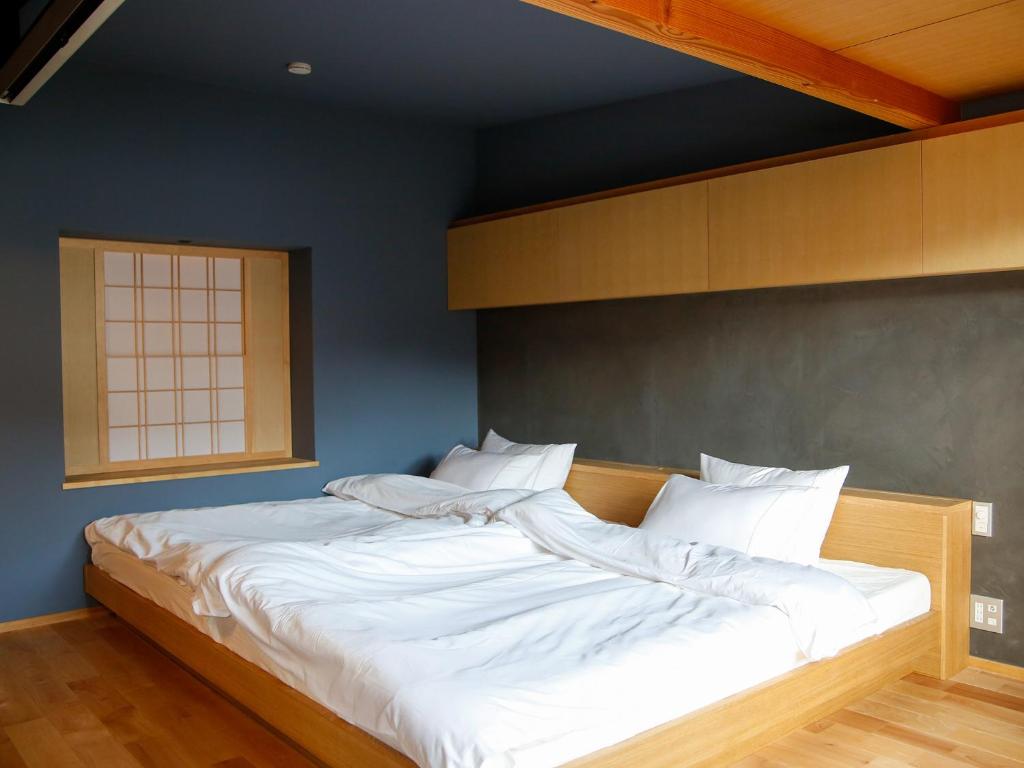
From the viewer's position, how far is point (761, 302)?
13.5ft

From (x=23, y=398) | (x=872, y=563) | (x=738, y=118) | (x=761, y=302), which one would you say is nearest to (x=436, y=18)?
(x=738, y=118)

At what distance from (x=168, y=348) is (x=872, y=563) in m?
3.67

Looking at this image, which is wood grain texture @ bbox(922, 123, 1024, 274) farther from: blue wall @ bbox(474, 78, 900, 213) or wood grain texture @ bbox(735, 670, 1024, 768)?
wood grain texture @ bbox(735, 670, 1024, 768)

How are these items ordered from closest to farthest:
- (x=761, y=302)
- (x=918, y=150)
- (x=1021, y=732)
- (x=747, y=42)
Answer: (x=747, y=42) < (x=1021, y=732) < (x=918, y=150) < (x=761, y=302)

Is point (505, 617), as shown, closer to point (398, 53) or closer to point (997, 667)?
point (997, 667)

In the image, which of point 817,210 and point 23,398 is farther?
point 23,398

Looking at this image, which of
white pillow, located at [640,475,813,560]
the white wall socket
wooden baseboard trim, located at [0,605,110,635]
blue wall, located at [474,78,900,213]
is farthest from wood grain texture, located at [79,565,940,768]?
blue wall, located at [474,78,900,213]

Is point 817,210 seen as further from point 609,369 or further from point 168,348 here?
point 168,348

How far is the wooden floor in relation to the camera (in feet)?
8.99

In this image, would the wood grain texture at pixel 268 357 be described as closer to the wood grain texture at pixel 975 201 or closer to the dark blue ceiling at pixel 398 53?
the dark blue ceiling at pixel 398 53

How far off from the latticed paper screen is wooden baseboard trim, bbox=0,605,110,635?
30.5 inches

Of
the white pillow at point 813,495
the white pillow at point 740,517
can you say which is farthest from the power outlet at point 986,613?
the white pillow at point 740,517

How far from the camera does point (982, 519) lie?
343cm

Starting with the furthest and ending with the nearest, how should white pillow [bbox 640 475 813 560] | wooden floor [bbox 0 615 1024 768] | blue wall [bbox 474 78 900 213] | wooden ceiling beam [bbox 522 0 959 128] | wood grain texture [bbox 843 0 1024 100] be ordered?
blue wall [bbox 474 78 900 213] → white pillow [bbox 640 475 813 560] → wooden floor [bbox 0 615 1024 768] → wood grain texture [bbox 843 0 1024 100] → wooden ceiling beam [bbox 522 0 959 128]
